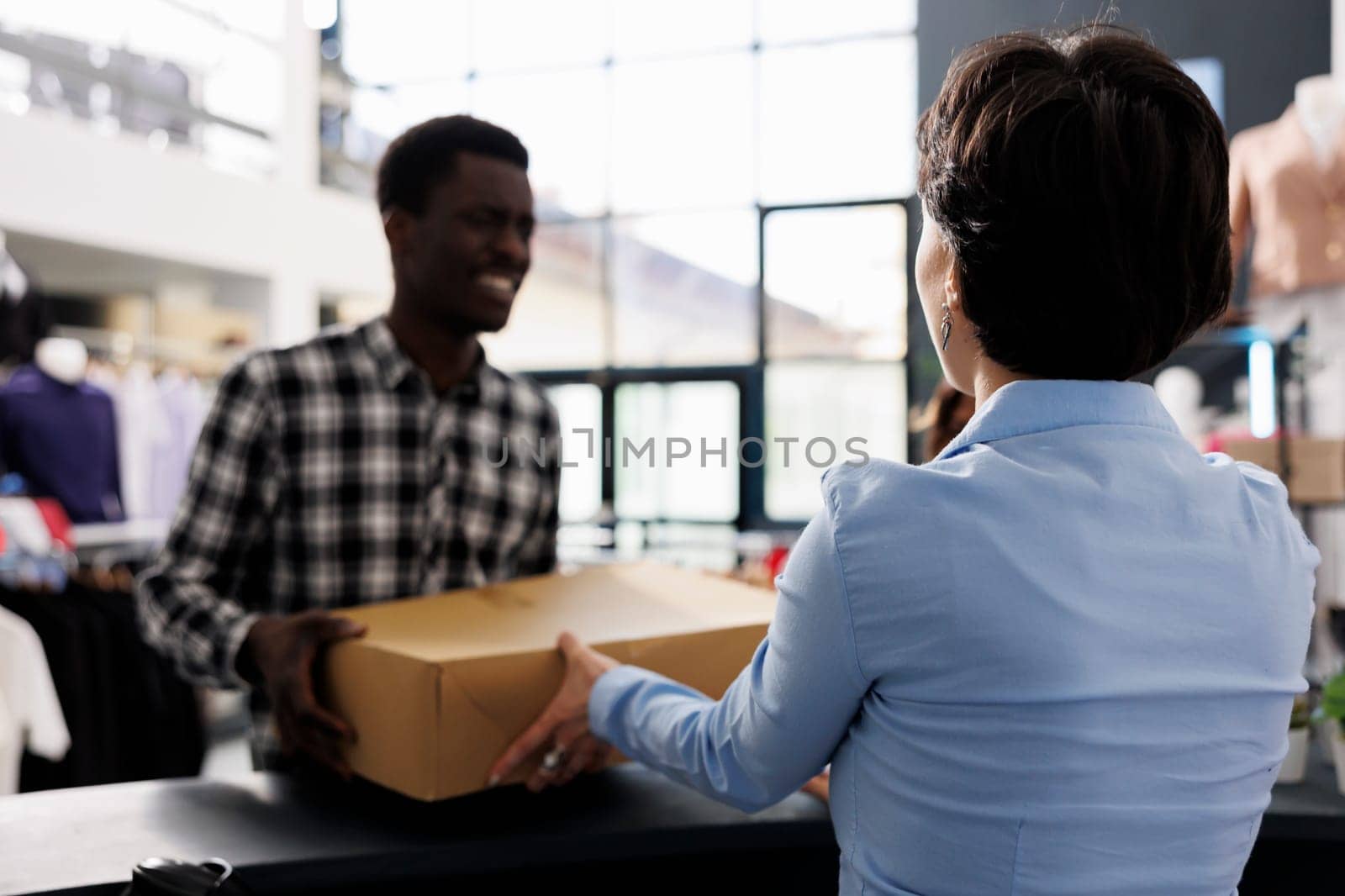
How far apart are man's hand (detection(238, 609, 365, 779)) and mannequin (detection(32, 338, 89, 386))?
3794 millimetres

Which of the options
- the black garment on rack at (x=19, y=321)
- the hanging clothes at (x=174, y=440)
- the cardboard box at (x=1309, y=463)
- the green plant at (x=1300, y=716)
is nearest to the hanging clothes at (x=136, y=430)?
the hanging clothes at (x=174, y=440)

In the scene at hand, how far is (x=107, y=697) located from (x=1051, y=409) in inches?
131

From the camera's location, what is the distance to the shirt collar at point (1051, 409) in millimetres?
748

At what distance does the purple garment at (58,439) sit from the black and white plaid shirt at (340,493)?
11.2 feet

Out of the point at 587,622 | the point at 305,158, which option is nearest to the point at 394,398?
the point at 587,622

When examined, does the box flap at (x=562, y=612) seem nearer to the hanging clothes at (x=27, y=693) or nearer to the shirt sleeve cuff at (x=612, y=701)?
the shirt sleeve cuff at (x=612, y=701)

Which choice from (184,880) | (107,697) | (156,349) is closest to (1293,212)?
(184,880)

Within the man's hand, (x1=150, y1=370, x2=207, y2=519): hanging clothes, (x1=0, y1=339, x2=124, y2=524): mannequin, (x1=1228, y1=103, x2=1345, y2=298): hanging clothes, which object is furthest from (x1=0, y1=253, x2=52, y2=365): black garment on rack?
(x1=1228, y1=103, x2=1345, y2=298): hanging clothes

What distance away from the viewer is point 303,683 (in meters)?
1.14

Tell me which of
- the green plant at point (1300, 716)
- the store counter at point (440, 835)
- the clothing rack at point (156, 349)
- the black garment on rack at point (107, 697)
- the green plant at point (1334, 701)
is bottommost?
the black garment on rack at point (107, 697)

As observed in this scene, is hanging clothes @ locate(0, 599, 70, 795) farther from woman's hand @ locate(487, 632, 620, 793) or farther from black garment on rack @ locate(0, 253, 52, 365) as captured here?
woman's hand @ locate(487, 632, 620, 793)

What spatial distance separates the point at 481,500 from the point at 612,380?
571 cm

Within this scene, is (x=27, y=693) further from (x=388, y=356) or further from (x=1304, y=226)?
(x=1304, y=226)

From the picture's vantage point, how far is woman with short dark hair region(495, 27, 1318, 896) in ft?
2.27
